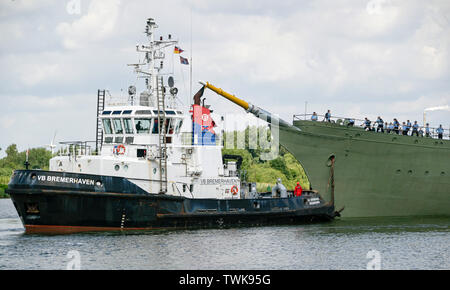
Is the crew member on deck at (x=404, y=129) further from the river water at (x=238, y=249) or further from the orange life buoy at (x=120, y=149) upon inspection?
the orange life buoy at (x=120, y=149)

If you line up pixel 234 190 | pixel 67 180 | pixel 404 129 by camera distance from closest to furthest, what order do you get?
1. pixel 67 180
2. pixel 234 190
3. pixel 404 129

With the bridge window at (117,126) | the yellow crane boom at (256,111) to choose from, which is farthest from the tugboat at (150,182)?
the yellow crane boom at (256,111)

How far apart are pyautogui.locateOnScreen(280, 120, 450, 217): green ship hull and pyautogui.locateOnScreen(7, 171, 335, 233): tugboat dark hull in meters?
5.68

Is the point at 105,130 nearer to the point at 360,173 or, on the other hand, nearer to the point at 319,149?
the point at 319,149

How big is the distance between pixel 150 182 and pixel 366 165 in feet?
33.8

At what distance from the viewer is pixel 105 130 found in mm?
26844

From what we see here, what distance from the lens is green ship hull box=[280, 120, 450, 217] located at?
2973 centimetres

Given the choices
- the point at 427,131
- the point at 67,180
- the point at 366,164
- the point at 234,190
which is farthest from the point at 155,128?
the point at 427,131

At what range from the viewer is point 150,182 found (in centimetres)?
2484

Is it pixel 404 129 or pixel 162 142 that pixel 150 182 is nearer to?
pixel 162 142

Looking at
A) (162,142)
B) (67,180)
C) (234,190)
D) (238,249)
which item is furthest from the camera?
(234,190)

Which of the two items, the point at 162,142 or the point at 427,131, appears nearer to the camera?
the point at 162,142

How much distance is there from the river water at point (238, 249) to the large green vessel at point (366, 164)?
380cm
